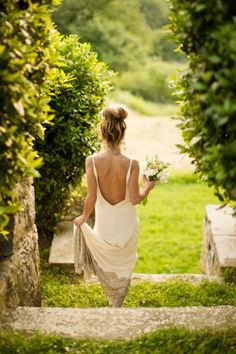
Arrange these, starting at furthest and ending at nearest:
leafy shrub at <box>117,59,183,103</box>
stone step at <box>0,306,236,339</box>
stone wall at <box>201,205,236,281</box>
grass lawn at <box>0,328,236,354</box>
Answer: leafy shrub at <box>117,59,183,103</box>
stone wall at <box>201,205,236,281</box>
stone step at <box>0,306,236,339</box>
grass lawn at <box>0,328,236,354</box>

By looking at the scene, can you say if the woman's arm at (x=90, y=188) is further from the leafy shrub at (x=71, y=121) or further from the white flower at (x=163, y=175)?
the leafy shrub at (x=71, y=121)

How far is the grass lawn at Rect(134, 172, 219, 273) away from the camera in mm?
8086

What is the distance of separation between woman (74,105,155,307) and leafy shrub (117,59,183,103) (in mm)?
17928

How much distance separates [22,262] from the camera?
425 centimetres

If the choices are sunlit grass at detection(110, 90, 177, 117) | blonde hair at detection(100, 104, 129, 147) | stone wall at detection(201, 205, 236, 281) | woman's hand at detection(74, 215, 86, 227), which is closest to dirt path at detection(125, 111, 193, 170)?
sunlit grass at detection(110, 90, 177, 117)

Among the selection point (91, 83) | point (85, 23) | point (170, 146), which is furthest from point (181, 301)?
point (85, 23)

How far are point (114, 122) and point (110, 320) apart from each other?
1.54 meters

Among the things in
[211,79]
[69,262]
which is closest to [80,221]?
[69,262]

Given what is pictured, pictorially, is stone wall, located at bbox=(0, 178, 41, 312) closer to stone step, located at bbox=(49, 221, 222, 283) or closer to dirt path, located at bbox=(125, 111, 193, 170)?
stone step, located at bbox=(49, 221, 222, 283)

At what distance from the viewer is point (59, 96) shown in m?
5.73

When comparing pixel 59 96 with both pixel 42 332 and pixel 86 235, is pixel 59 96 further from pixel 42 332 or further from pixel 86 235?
pixel 42 332

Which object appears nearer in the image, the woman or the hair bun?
the hair bun

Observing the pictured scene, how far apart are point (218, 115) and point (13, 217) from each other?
5.73 ft

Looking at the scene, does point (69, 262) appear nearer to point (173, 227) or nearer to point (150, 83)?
point (173, 227)
